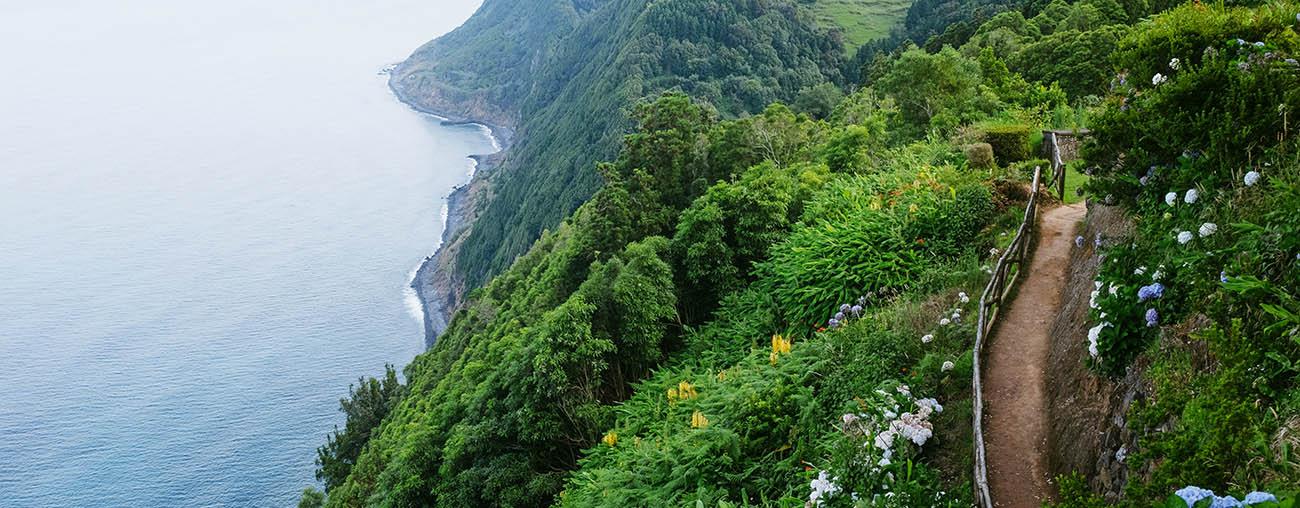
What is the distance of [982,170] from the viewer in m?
19.1

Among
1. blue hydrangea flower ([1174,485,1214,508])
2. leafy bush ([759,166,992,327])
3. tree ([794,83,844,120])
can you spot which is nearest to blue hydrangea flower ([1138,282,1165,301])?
blue hydrangea flower ([1174,485,1214,508])

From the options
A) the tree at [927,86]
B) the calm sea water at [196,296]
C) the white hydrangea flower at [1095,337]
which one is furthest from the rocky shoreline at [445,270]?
the white hydrangea flower at [1095,337]

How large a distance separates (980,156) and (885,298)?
6.82 meters

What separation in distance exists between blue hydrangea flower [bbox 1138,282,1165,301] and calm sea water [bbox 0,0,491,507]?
71800 mm

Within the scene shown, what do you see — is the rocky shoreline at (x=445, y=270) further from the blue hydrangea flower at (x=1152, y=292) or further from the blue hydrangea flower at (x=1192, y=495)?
the blue hydrangea flower at (x=1192, y=495)

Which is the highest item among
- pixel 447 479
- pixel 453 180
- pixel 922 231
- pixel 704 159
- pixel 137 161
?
pixel 137 161

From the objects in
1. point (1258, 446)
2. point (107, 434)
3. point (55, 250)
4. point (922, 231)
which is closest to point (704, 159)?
point (922, 231)

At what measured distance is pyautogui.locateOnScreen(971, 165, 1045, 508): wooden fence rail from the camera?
8.05 metres

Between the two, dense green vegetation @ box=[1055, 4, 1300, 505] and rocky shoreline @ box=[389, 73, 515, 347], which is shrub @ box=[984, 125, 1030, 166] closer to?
dense green vegetation @ box=[1055, 4, 1300, 505]

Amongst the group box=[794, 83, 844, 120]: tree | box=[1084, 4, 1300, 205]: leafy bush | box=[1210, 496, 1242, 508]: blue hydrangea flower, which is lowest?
box=[1210, 496, 1242, 508]: blue hydrangea flower

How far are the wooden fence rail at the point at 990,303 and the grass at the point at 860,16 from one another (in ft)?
411

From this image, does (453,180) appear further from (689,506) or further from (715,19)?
(689,506)

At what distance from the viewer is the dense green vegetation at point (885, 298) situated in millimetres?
6949

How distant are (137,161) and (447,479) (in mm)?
176033
